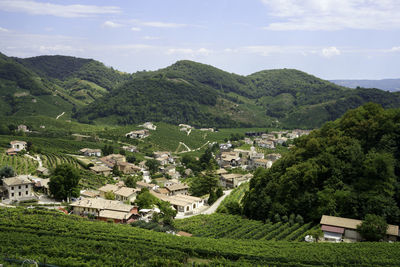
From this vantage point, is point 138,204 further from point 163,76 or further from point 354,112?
point 163,76

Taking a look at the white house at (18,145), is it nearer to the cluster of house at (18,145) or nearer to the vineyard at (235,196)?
the cluster of house at (18,145)

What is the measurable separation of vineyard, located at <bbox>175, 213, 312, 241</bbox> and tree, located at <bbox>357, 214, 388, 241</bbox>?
507 cm

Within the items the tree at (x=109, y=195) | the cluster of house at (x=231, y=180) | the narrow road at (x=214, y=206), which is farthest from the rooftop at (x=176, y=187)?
the tree at (x=109, y=195)

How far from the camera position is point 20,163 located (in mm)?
53125

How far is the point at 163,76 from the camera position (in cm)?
18812

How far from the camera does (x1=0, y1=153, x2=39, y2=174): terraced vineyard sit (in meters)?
49.7

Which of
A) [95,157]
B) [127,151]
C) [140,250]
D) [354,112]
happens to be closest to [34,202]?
[140,250]

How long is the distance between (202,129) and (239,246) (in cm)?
10990

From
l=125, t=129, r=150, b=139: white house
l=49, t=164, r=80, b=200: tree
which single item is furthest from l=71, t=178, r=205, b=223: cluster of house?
l=125, t=129, r=150, b=139: white house

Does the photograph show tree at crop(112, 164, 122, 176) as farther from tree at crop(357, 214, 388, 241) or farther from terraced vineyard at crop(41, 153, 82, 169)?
tree at crop(357, 214, 388, 241)

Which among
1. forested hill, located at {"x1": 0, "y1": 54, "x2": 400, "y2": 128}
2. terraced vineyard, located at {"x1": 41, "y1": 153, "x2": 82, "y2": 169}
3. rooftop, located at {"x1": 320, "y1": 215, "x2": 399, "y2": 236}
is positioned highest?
forested hill, located at {"x1": 0, "y1": 54, "x2": 400, "y2": 128}

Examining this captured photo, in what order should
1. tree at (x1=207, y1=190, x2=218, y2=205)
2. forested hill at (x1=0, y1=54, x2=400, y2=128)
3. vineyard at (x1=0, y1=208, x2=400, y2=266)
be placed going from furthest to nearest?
forested hill at (x1=0, y1=54, x2=400, y2=128), tree at (x1=207, y1=190, x2=218, y2=205), vineyard at (x1=0, y1=208, x2=400, y2=266)

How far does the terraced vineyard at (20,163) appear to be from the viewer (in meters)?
49.7

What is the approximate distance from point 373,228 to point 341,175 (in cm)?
891
